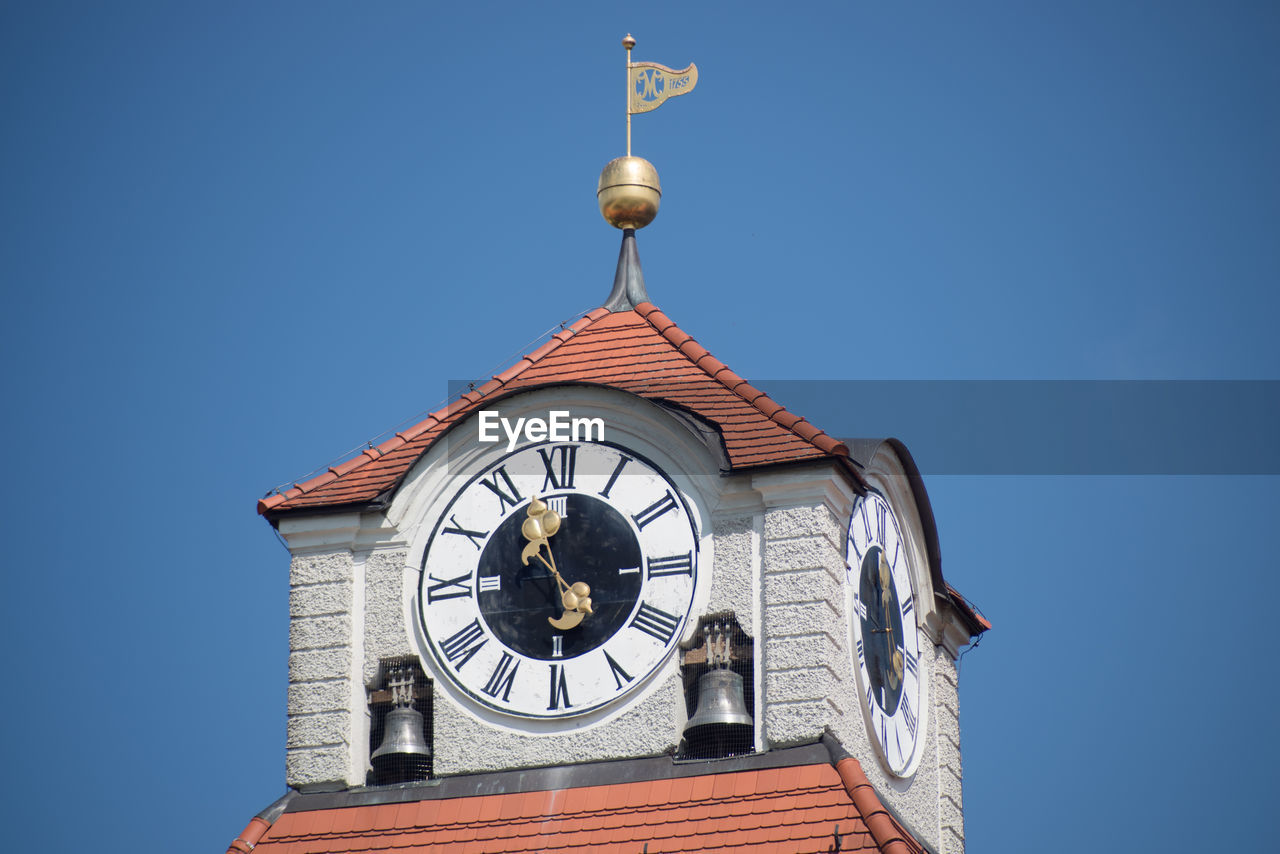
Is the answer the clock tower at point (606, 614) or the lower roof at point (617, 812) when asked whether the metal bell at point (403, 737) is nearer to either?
the clock tower at point (606, 614)

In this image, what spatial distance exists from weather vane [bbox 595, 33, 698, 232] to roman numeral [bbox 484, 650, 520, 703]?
4.66 metres

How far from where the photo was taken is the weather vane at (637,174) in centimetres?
2425

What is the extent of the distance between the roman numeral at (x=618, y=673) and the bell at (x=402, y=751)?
1453mm

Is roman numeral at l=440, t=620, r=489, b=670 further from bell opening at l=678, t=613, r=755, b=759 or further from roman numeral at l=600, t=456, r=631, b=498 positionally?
bell opening at l=678, t=613, r=755, b=759

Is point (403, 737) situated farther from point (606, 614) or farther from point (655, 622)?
point (655, 622)

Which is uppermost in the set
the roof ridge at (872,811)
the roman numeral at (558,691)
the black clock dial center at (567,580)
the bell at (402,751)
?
the black clock dial center at (567,580)

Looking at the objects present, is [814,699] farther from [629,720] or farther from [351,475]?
[351,475]

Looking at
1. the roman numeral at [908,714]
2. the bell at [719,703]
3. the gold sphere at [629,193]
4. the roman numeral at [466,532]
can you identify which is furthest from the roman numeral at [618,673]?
the gold sphere at [629,193]

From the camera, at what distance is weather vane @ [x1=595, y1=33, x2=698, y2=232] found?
24.2 meters

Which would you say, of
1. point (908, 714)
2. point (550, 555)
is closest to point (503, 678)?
point (550, 555)

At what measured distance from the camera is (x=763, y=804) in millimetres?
19969

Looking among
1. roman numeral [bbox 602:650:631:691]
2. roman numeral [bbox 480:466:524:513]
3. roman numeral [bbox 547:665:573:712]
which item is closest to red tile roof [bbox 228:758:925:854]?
roman numeral [bbox 547:665:573:712]

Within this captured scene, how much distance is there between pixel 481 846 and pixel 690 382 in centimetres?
409

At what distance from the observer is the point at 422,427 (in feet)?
75.6
